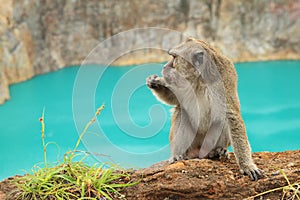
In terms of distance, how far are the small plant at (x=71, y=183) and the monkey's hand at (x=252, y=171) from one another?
2.39 ft

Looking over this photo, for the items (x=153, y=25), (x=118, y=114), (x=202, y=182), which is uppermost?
(x=153, y=25)

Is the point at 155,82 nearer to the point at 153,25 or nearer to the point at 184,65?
the point at 184,65

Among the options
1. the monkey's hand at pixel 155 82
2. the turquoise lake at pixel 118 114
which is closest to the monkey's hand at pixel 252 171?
the monkey's hand at pixel 155 82

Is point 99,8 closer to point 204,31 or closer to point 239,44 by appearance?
point 204,31

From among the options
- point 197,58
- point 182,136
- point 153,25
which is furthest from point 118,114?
point 153,25

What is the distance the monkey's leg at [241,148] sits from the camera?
122 inches

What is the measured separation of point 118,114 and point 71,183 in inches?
176

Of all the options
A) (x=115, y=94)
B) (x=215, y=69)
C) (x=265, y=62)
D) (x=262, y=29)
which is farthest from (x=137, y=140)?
(x=262, y=29)

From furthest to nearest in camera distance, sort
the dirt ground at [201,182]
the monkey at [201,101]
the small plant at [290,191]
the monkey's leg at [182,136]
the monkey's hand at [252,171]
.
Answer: the monkey's leg at [182,136]
the monkey at [201,101]
the monkey's hand at [252,171]
the dirt ground at [201,182]
the small plant at [290,191]

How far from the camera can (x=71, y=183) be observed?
3.00 m

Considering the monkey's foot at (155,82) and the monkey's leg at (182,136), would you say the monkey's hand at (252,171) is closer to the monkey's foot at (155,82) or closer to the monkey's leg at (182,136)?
the monkey's leg at (182,136)

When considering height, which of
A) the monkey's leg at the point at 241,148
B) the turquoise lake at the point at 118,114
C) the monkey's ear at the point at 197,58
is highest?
the turquoise lake at the point at 118,114

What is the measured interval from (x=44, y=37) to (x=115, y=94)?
34.2ft

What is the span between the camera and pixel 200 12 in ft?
47.9
